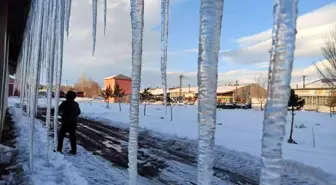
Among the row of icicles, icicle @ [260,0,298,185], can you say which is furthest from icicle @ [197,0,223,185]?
icicle @ [260,0,298,185]

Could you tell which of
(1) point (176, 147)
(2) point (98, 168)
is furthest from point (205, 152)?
(1) point (176, 147)

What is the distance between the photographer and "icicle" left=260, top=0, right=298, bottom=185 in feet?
3.21

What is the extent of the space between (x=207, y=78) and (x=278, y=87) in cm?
34

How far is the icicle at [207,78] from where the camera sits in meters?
1.25

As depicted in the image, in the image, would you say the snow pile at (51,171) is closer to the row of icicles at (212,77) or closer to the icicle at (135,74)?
the icicle at (135,74)

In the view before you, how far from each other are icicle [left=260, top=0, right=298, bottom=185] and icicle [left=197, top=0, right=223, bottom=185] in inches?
11.3

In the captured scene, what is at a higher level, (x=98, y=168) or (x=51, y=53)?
(x=51, y=53)

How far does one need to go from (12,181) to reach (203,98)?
4923 millimetres

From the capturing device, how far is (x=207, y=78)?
1.27m

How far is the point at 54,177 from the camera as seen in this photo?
207 inches

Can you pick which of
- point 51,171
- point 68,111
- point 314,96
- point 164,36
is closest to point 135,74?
point 164,36

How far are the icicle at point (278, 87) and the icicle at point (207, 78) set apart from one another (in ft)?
0.94

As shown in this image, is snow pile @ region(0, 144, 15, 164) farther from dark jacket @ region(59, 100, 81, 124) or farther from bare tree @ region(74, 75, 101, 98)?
bare tree @ region(74, 75, 101, 98)

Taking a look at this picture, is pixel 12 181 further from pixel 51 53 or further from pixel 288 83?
pixel 288 83
